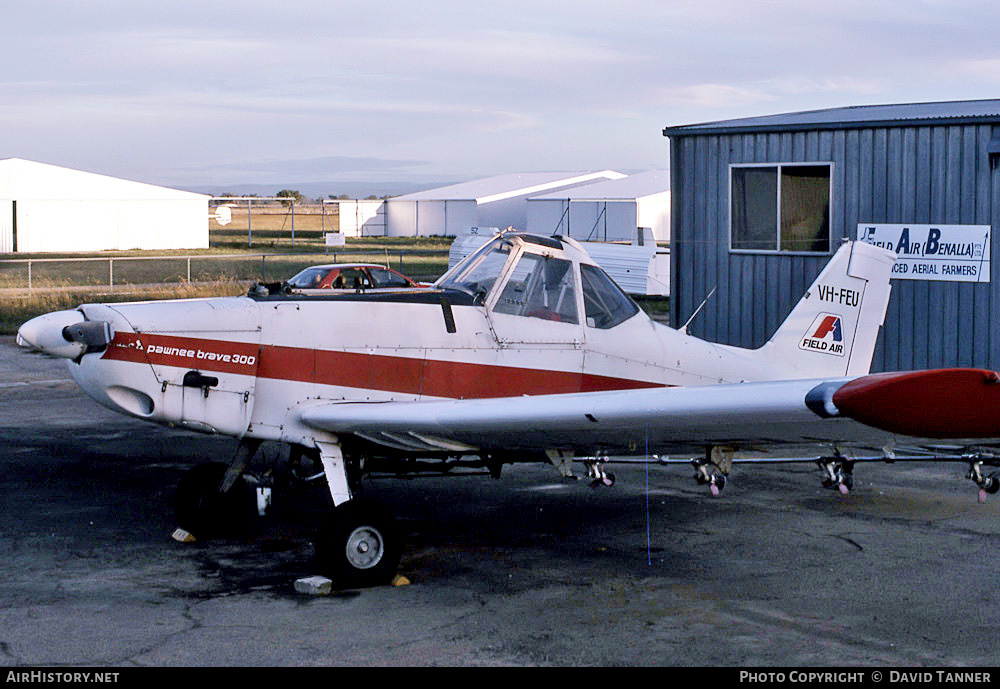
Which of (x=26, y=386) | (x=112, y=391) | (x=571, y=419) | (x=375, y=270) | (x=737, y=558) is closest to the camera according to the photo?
(x=571, y=419)

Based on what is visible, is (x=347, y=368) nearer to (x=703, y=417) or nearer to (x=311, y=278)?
(x=703, y=417)

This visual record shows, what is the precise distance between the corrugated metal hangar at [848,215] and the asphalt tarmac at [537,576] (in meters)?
2.80

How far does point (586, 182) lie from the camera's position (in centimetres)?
7931

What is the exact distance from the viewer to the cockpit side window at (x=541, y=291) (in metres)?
8.33

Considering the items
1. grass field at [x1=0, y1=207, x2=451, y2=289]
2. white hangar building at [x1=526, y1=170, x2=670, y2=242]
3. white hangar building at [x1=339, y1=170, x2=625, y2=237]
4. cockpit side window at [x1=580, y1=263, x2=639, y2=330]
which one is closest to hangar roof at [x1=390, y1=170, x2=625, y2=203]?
white hangar building at [x1=339, y1=170, x2=625, y2=237]

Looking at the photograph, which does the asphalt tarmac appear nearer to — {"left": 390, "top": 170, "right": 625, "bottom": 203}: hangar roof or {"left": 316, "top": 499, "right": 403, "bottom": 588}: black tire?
{"left": 316, "top": 499, "right": 403, "bottom": 588}: black tire

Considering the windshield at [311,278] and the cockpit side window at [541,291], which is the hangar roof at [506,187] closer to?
the windshield at [311,278]

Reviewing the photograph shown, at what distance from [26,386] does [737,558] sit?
12.1 m

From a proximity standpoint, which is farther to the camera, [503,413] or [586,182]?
[586,182]

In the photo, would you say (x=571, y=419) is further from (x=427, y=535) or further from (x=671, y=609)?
(x=427, y=535)

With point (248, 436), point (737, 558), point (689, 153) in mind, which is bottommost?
point (737, 558)

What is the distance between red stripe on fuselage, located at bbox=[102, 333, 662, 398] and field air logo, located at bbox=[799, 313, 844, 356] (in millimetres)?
2530
